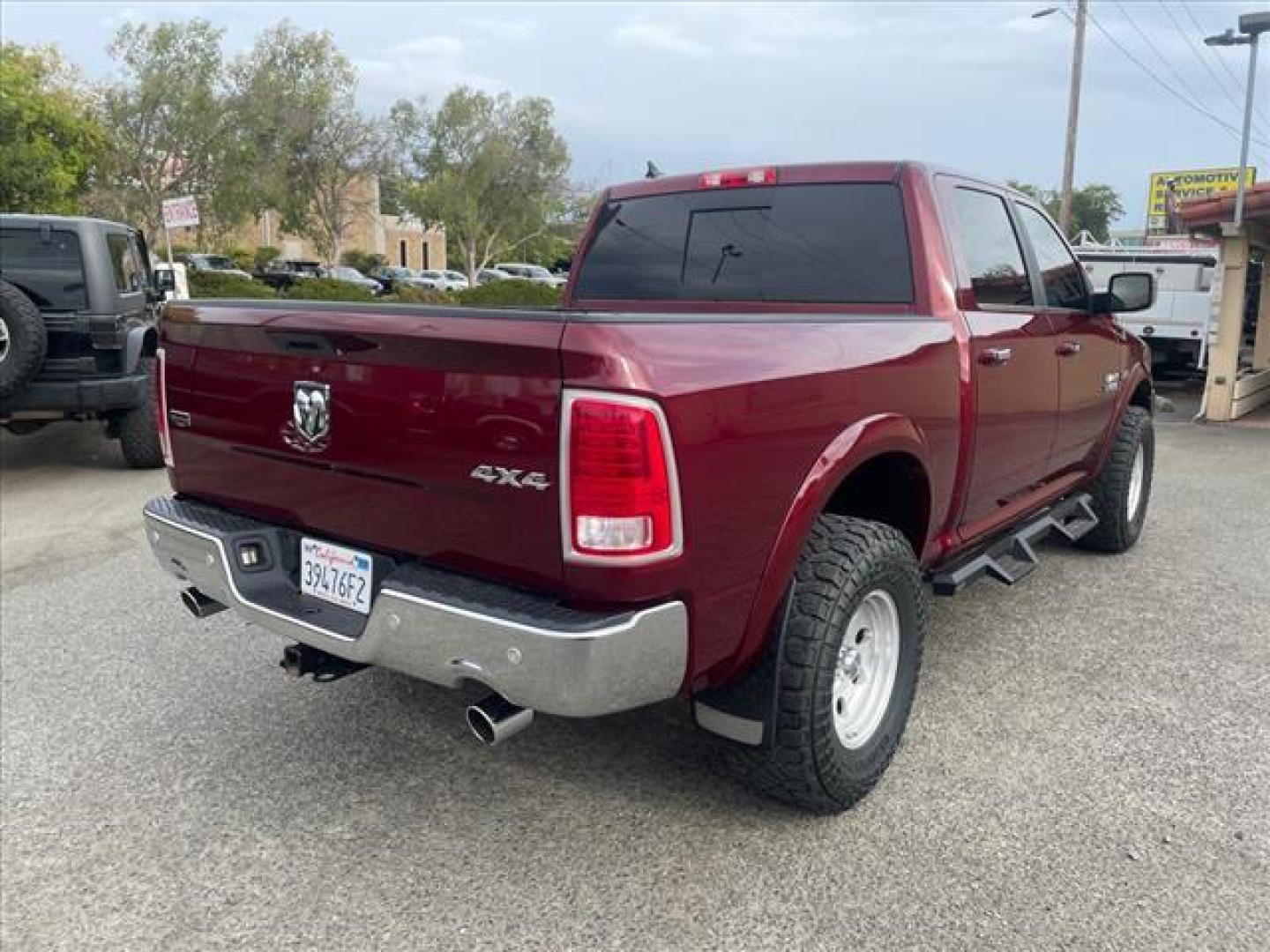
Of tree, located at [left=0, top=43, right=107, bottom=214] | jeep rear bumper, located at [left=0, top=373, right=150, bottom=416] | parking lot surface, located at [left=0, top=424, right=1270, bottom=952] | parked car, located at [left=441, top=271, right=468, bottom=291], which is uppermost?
tree, located at [left=0, top=43, right=107, bottom=214]

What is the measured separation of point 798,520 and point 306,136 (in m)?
39.6

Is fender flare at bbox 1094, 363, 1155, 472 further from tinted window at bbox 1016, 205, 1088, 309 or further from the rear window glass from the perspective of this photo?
the rear window glass

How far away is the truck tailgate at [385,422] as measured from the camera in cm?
235

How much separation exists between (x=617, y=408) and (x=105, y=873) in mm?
1939

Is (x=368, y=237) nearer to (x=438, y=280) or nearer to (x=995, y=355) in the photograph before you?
(x=438, y=280)

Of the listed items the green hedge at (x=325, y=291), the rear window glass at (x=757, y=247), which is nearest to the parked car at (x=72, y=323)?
the rear window glass at (x=757, y=247)

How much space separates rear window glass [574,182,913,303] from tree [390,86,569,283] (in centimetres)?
4094

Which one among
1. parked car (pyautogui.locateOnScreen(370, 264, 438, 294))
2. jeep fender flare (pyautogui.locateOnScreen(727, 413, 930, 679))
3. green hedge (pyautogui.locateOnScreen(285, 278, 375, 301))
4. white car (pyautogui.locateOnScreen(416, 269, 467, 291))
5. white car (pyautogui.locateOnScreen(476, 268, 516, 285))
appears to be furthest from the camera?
white car (pyautogui.locateOnScreen(476, 268, 516, 285))

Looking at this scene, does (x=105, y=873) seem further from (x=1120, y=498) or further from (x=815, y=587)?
(x=1120, y=498)

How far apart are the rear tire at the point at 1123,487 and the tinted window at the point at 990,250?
165 centimetres

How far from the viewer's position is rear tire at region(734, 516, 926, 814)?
2.75 m

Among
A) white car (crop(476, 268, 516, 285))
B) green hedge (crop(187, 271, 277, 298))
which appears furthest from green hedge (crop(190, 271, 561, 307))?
white car (crop(476, 268, 516, 285))

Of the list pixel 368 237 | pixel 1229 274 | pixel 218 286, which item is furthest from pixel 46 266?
→ pixel 368 237

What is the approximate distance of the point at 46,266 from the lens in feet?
24.7
